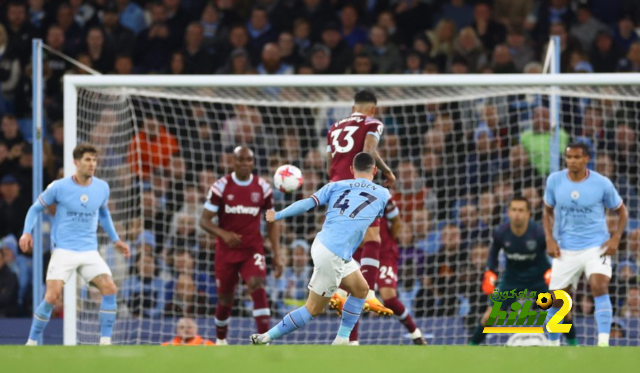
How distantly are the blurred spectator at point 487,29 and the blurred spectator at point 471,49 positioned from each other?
14 centimetres

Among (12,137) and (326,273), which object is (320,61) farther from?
(326,273)

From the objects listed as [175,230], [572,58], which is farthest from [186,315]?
[572,58]

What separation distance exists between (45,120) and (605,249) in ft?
24.0

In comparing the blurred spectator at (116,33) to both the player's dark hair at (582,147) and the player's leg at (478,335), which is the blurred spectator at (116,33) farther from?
the player's dark hair at (582,147)

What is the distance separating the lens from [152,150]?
12.6 metres

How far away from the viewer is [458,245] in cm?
1198

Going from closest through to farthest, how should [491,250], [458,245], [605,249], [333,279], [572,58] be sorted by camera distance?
[333,279] < [605,249] < [491,250] < [458,245] < [572,58]

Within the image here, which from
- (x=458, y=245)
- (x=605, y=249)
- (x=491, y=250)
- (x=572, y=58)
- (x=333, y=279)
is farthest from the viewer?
(x=572, y=58)

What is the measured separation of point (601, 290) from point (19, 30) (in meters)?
8.50

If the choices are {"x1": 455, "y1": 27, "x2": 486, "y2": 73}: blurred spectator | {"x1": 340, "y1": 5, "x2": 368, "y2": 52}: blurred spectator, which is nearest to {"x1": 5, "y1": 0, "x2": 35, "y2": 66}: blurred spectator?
{"x1": 340, "y1": 5, "x2": 368, "y2": 52}: blurred spectator

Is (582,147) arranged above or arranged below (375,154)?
above

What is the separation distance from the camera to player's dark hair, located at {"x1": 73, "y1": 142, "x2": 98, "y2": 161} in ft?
32.2

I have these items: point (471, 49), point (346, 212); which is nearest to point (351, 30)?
point (471, 49)

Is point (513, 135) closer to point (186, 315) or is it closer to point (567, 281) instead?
point (567, 281)
